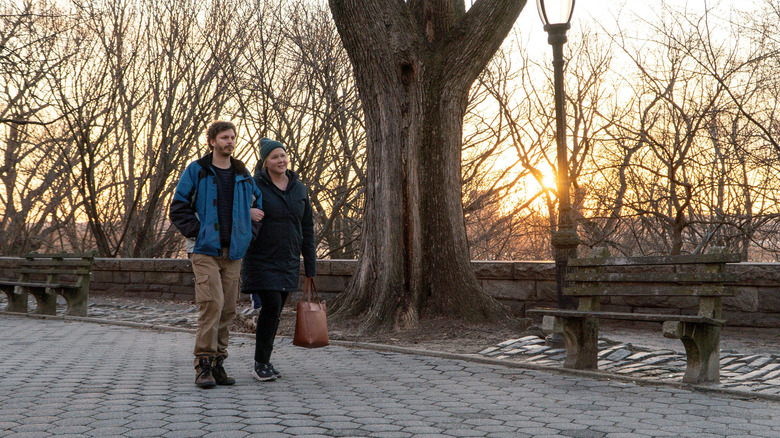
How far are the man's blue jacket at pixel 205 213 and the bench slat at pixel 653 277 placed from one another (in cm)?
258

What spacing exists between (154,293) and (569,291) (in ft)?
32.4

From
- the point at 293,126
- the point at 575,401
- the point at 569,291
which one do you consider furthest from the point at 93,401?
the point at 293,126

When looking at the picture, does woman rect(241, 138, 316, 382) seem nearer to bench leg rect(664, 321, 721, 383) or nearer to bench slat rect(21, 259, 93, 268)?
bench leg rect(664, 321, 721, 383)

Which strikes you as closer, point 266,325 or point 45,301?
point 266,325

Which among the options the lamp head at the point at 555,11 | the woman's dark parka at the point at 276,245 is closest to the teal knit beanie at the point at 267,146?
the woman's dark parka at the point at 276,245

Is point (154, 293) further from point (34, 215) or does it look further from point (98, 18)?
point (34, 215)

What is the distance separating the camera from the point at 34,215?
24.0m

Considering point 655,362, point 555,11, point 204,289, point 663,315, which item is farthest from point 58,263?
point 663,315

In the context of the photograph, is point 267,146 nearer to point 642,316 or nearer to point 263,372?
point 263,372

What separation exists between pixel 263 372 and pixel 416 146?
147 inches

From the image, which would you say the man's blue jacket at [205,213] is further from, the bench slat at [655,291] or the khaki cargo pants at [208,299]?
the bench slat at [655,291]

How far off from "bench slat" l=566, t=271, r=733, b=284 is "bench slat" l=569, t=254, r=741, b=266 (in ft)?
0.27

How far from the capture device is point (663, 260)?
569 cm

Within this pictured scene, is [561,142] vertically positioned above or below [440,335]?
above
